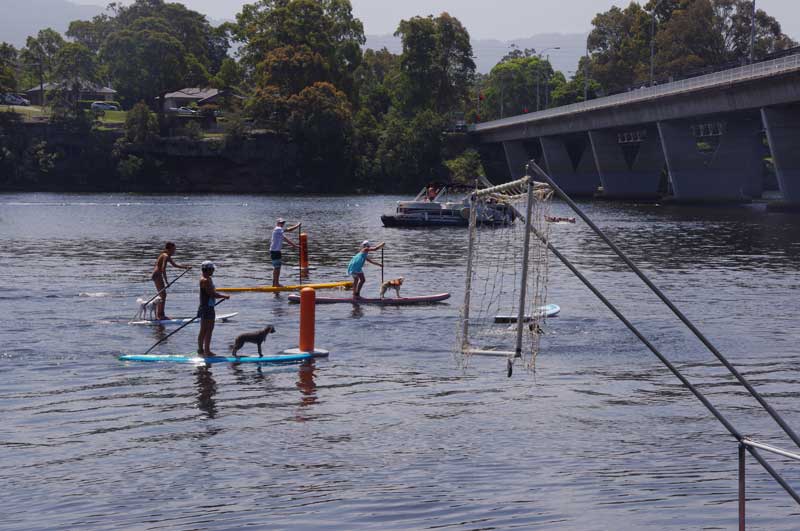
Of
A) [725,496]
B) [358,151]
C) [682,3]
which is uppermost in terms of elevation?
[682,3]

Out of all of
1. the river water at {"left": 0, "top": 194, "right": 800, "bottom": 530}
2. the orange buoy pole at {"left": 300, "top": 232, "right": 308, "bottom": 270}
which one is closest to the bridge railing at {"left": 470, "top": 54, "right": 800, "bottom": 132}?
the river water at {"left": 0, "top": 194, "right": 800, "bottom": 530}

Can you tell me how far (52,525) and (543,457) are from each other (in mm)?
6340

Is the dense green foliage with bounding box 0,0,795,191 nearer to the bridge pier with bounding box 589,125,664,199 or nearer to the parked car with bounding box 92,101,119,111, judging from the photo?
the parked car with bounding box 92,101,119,111

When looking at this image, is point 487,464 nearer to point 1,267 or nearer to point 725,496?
point 725,496

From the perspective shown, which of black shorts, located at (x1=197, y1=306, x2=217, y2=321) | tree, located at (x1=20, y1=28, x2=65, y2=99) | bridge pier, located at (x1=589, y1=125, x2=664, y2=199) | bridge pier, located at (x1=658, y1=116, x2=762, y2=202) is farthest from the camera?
tree, located at (x1=20, y1=28, x2=65, y2=99)

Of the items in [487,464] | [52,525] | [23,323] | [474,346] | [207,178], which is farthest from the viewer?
[207,178]

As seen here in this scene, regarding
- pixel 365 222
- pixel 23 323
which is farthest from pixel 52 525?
pixel 365 222

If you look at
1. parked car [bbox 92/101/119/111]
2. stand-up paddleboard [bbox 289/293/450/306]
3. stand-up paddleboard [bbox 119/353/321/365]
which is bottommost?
stand-up paddleboard [bbox 119/353/321/365]

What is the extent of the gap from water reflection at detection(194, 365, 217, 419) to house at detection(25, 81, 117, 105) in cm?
12126

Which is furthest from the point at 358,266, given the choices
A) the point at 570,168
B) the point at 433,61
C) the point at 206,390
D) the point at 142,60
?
the point at 433,61

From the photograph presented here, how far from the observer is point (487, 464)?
14.2 meters

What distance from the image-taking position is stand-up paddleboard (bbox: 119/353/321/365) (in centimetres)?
2014

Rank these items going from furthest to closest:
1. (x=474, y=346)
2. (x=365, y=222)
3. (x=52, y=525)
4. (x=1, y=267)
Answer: (x=365, y=222), (x=1, y=267), (x=474, y=346), (x=52, y=525)

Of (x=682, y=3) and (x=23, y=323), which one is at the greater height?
(x=682, y=3)
